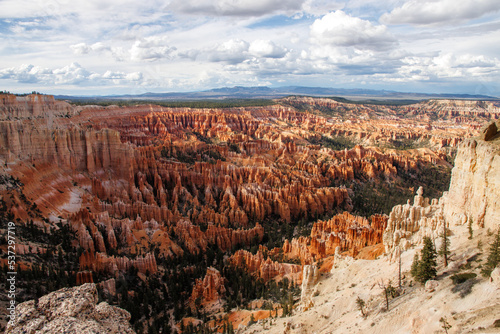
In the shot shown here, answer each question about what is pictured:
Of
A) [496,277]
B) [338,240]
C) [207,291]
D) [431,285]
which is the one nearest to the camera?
[496,277]

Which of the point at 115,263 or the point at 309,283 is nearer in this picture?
the point at 309,283

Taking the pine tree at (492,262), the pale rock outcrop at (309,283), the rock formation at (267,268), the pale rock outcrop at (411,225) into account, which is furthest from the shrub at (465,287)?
the rock formation at (267,268)

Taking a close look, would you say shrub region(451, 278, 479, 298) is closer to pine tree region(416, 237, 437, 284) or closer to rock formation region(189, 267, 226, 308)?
pine tree region(416, 237, 437, 284)

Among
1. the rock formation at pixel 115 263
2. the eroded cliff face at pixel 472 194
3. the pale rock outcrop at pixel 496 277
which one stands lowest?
the rock formation at pixel 115 263

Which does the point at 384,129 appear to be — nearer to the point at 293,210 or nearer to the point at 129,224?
the point at 293,210

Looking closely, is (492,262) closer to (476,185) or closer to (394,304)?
(394,304)

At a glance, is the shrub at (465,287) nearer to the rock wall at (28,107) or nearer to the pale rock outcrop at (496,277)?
the pale rock outcrop at (496,277)

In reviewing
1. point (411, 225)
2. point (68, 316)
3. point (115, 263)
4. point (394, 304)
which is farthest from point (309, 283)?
point (115, 263)
